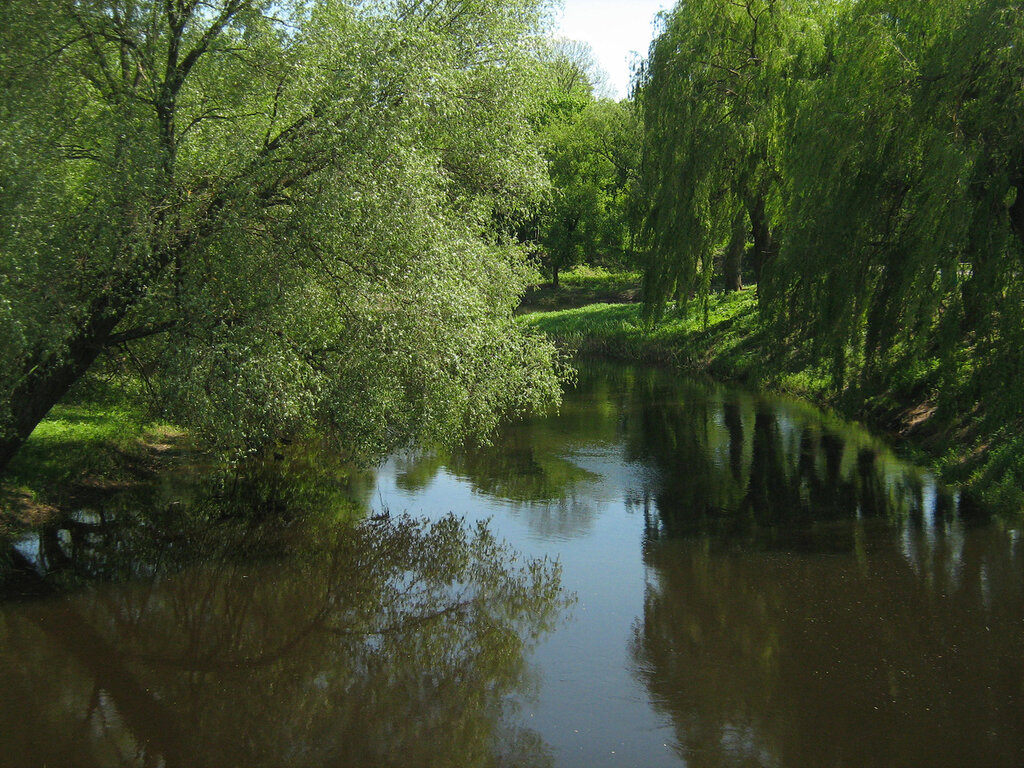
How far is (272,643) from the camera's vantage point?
9102mm

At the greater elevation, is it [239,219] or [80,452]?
[239,219]

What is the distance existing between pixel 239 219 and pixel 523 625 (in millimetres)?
5371

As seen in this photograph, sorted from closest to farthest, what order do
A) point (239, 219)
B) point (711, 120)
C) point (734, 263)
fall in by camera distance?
point (239, 219)
point (711, 120)
point (734, 263)

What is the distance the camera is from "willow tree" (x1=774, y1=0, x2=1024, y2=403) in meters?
11.8

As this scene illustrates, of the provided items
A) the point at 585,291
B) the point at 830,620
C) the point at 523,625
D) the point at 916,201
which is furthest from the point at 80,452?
the point at 585,291

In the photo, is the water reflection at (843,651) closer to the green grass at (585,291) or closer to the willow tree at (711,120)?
the willow tree at (711,120)

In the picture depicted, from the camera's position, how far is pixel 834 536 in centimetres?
1210

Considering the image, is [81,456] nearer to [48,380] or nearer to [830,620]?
[48,380]

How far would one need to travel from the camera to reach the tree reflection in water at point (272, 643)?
7.30 meters

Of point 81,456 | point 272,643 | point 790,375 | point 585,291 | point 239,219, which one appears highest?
point 585,291

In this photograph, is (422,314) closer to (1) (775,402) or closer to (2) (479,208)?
(2) (479,208)

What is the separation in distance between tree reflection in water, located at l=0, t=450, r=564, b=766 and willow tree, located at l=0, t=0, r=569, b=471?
167 centimetres

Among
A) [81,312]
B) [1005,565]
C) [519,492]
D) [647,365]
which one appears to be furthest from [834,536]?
[647,365]

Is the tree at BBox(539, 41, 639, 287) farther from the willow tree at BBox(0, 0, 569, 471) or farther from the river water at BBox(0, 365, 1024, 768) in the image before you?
the willow tree at BBox(0, 0, 569, 471)
